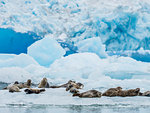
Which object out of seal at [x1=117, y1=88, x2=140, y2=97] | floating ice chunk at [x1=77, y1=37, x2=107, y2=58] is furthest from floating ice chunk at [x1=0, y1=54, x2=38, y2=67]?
seal at [x1=117, y1=88, x2=140, y2=97]

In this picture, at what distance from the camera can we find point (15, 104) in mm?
5453

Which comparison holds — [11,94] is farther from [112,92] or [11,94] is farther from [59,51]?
[59,51]

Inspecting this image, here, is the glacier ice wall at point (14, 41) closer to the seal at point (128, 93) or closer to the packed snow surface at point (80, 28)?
the packed snow surface at point (80, 28)

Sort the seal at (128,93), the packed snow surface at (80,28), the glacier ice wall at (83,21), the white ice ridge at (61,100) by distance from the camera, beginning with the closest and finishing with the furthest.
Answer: the white ice ridge at (61,100) < the seal at (128,93) < the packed snow surface at (80,28) < the glacier ice wall at (83,21)

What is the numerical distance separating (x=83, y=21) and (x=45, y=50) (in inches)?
267

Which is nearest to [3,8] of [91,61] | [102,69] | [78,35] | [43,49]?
[78,35]

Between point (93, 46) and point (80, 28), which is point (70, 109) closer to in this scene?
point (93, 46)

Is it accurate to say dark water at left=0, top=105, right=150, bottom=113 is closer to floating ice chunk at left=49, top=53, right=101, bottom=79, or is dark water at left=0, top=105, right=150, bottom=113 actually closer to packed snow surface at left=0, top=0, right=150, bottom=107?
floating ice chunk at left=49, top=53, right=101, bottom=79

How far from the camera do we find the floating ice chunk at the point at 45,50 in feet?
48.6

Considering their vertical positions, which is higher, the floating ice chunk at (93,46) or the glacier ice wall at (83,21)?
the glacier ice wall at (83,21)

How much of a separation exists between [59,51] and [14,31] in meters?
5.97

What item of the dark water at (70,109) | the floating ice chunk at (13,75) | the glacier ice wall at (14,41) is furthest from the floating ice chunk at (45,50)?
the dark water at (70,109)

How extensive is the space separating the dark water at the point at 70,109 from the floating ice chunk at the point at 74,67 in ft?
21.9

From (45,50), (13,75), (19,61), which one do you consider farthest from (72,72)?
(45,50)
